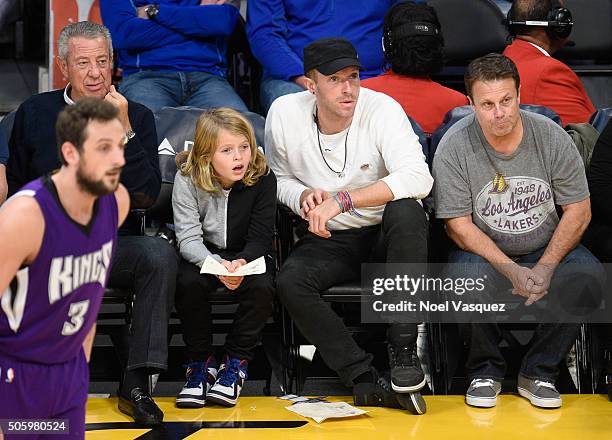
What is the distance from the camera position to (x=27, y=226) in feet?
8.79

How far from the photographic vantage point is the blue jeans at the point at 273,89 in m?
5.42

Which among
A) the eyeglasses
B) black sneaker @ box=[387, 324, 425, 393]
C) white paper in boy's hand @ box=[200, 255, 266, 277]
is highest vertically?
the eyeglasses

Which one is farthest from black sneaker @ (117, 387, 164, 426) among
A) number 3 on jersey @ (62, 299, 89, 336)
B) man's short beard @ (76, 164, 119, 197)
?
man's short beard @ (76, 164, 119, 197)

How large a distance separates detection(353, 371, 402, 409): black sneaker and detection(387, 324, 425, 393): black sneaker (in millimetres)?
95

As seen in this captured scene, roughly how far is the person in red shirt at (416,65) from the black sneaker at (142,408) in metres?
1.87

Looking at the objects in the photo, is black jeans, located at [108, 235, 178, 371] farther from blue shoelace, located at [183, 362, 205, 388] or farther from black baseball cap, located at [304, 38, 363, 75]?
black baseball cap, located at [304, 38, 363, 75]

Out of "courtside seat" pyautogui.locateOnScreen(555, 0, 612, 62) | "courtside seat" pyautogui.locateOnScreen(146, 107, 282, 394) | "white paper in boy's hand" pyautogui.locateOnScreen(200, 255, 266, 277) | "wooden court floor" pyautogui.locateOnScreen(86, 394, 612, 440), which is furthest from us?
"courtside seat" pyautogui.locateOnScreen(555, 0, 612, 62)

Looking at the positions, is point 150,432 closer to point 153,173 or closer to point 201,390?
point 201,390

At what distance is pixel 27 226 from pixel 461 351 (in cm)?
237

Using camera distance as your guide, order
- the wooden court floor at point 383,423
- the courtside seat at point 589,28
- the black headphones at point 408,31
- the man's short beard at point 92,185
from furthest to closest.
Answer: the courtside seat at point 589,28 → the black headphones at point 408,31 → the wooden court floor at point 383,423 → the man's short beard at point 92,185

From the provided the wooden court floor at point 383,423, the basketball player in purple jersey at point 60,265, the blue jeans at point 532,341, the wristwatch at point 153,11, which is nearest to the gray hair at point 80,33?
the wristwatch at point 153,11

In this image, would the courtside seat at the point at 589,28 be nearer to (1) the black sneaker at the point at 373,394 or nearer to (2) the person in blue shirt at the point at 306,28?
(2) the person in blue shirt at the point at 306,28

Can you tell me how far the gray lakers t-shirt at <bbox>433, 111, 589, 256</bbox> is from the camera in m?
4.44

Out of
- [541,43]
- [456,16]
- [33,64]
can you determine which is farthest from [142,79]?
[541,43]
